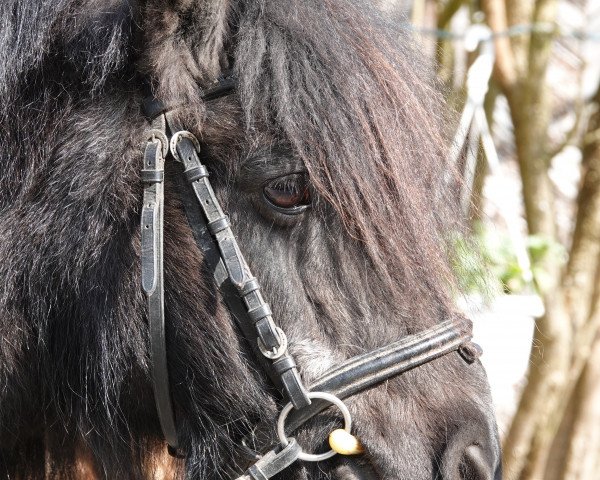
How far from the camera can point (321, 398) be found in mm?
1576

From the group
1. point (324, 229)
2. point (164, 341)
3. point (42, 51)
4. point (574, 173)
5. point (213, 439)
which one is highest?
point (42, 51)

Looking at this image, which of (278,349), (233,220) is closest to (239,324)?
(278,349)

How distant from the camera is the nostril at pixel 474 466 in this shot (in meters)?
1.57

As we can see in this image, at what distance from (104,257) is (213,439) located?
46 cm

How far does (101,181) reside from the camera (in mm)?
1694

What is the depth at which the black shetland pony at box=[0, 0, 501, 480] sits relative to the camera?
1621 mm

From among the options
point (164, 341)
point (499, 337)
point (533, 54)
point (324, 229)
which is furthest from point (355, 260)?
point (533, 54)

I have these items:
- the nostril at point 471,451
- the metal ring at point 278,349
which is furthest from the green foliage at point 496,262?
the metal ring at point 278,349

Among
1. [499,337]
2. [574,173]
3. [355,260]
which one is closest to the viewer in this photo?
[355,260]

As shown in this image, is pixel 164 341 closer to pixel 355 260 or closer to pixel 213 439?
pixel 213 439

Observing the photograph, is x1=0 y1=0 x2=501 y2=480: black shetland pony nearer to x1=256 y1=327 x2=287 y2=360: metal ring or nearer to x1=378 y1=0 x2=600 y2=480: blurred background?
x1=256 y1=327 x2=287 y2=360: metal ring

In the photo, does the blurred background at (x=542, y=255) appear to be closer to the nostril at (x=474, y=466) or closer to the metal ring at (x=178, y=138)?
the nostril at (x=474, y=466)

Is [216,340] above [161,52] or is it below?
below

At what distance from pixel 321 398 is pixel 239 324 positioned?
23 cm
